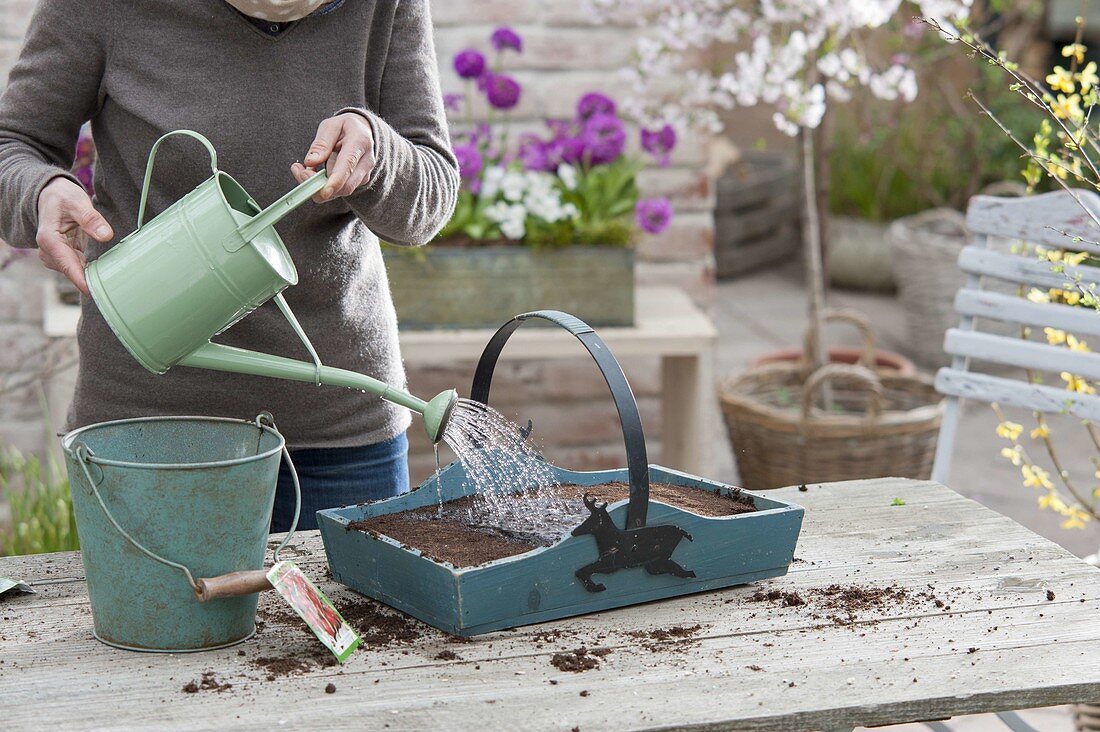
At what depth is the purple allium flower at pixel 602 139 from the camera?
103 inches

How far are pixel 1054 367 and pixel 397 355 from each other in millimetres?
885

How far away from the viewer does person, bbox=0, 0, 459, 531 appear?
135cm

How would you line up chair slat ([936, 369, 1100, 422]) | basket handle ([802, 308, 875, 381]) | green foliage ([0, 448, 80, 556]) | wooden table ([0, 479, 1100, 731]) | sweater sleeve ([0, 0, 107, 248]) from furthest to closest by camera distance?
basket handle ([802, 308, 875, 381]) < green foliage ([0, 448, 80, 556]) < chair slat ([936, 369, 1100, 422]) < sweater sleeve ([0, 0, 107, 248]) < wooden table ([0, 479, 1100, 731])

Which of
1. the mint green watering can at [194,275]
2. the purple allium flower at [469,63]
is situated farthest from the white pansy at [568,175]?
the mint green watering can at [194,275]

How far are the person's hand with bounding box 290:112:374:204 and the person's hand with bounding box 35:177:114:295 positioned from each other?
0.19 m

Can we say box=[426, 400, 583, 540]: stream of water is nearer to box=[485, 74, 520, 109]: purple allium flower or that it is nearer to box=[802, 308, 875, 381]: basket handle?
box=[485, 74, 520, 109]: purple allium flower

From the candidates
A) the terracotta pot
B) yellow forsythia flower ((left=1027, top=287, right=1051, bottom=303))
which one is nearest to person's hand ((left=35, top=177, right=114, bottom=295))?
yellow forsythia flower ((left=1027, top=287, right=1051, bottom=303))

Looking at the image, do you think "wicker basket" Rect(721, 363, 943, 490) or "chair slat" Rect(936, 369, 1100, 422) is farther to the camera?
"wicker basket" Rect(721, 363, 943, 490)

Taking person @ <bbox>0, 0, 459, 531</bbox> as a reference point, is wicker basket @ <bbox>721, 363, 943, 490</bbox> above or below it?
below

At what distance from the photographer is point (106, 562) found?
109 cm

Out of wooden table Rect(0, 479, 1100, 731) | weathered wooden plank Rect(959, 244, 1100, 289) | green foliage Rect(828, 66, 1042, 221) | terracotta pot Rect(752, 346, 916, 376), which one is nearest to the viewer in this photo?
wooden table Rect(0, 479, 1100, 731)

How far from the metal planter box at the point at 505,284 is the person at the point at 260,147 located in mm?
1052

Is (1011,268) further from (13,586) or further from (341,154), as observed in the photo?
(13,586)

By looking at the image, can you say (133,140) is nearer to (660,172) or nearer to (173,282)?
(173,282)
